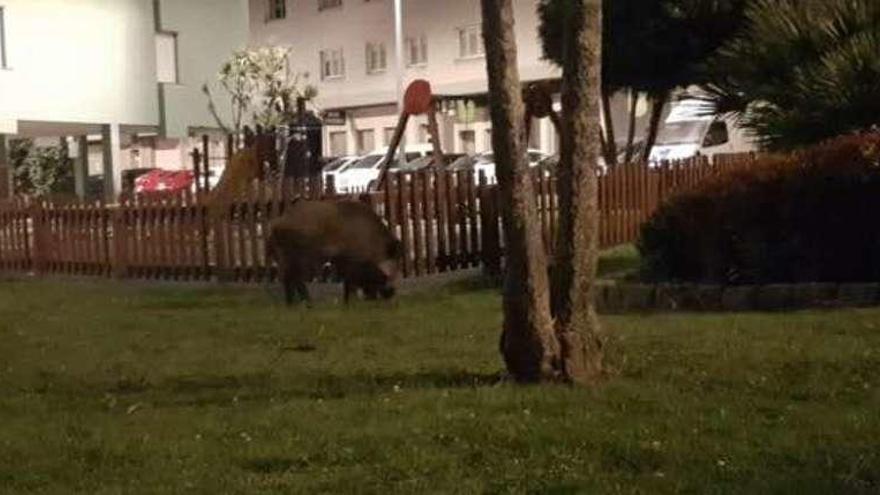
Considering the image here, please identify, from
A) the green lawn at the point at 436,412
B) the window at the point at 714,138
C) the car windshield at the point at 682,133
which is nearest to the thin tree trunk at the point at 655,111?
the window at the point at 714,138

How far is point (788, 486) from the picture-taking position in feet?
17.4

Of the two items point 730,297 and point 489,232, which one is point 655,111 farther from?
point 730,297

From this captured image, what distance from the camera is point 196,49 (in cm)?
4344

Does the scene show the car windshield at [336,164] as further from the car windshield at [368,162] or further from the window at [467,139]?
the window at [467,139]

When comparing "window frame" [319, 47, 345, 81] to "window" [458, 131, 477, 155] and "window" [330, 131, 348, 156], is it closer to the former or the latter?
"window" [330, 131, 348, 156]

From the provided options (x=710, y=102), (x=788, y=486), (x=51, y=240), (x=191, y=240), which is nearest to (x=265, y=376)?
(x=788, y=486)

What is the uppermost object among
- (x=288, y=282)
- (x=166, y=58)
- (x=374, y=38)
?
(x=374, y=38)

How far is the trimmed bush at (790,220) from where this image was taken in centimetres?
1201

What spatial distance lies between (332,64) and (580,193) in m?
57.5

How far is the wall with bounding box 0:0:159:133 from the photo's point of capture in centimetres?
3706

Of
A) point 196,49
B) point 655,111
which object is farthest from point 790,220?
point 196,49

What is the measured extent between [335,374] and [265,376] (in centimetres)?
44

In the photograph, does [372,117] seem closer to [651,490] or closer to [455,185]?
[455,185]

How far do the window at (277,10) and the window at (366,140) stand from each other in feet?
24.3
